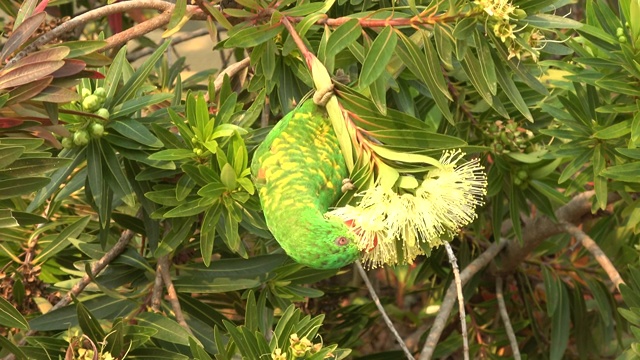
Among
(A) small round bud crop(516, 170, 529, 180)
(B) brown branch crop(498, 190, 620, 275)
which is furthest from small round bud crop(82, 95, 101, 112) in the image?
(B) brown branch crop(498, 190, 620, 275)

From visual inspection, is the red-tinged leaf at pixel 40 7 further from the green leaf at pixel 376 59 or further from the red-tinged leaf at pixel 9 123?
the green leaf at pixel 376 59

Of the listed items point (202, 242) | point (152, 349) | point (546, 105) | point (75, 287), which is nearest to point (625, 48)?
point (546, 105)

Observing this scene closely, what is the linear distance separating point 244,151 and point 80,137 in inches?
12.4

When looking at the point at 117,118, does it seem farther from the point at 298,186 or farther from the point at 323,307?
the point at 323,307

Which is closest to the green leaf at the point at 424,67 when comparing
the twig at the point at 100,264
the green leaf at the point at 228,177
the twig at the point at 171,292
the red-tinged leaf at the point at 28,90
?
the green leaf at the point at 228,177

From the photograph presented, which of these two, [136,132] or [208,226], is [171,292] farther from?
[136,132]

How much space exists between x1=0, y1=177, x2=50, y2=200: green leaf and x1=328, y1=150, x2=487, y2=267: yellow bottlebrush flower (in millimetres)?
566

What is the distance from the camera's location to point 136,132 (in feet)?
5.43

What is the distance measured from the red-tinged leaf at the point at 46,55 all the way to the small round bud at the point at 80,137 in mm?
205

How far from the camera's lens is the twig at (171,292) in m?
1.75

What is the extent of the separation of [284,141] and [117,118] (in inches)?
20.7

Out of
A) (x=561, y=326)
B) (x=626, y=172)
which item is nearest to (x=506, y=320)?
(x=561, y=326)

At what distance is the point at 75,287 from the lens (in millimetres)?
1813

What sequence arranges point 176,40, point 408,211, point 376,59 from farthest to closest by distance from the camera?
point 176,40 < point 376,59 < point 408,211
